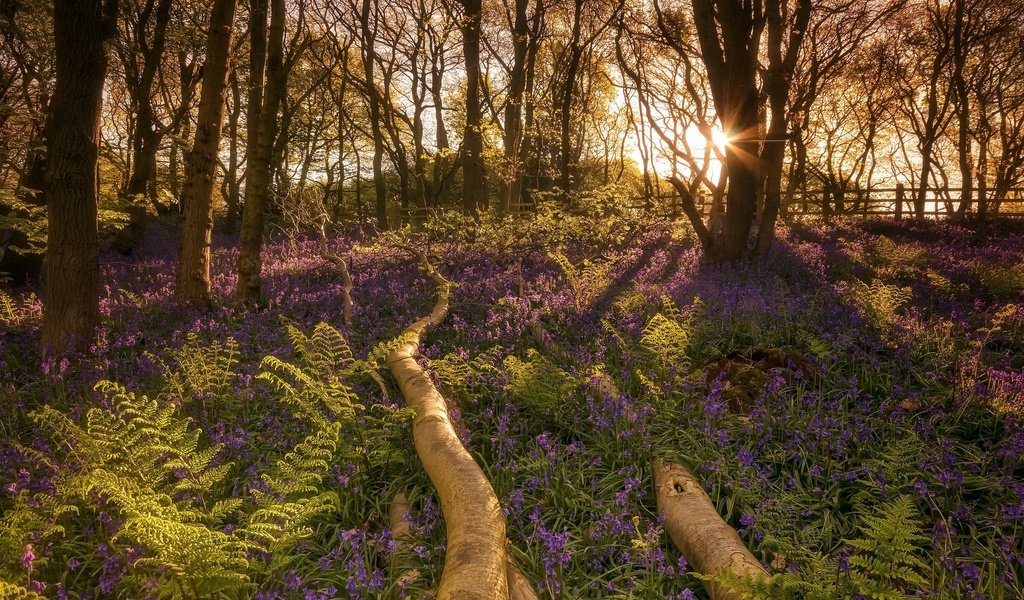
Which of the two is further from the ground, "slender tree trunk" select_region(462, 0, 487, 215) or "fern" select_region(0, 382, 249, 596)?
"slender tree trunk" select_region(462, 0, 487, 215)

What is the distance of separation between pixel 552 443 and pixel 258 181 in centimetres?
667

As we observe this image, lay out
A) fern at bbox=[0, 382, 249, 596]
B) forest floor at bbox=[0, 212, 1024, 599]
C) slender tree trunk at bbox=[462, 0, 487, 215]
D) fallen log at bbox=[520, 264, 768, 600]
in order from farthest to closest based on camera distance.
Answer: slender tree trunk at bbox=[462, 0, 487, 215] < forest floor at bbox=[0, 212, 1024, 599] < fallen log at bbox=[520, 264, 768, 600] < fern at bbox=[0, 382, 249, 596]

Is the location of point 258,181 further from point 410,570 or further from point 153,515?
point 410,570

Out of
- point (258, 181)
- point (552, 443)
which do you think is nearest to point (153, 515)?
point (552, 443)

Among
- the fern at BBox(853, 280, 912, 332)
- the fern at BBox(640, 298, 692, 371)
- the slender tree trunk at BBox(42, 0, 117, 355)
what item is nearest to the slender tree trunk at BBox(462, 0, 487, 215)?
the slender tree trunk at BBox(42, 0, 117, 355)

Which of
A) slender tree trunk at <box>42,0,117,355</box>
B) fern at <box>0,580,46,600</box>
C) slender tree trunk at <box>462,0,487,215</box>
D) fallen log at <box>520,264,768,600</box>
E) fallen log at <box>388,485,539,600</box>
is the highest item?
slender tree trunk at <box>462,0,487,215</box>

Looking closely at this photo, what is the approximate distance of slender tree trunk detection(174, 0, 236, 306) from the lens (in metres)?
7.69

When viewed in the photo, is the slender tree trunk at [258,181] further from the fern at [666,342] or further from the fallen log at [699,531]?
the fallen log at [699,531]

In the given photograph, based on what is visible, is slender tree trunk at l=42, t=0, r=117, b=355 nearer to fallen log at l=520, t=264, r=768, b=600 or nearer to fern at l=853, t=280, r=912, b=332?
fallen log at l=520, t=264, r=768, b=600

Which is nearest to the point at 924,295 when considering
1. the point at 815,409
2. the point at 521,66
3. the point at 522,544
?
the point at 815,409

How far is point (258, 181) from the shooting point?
330 inches

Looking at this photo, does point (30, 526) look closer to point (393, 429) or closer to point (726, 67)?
point (393, 429)

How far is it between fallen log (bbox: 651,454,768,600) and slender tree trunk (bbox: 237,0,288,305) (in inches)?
281

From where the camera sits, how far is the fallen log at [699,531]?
8.28 ft
